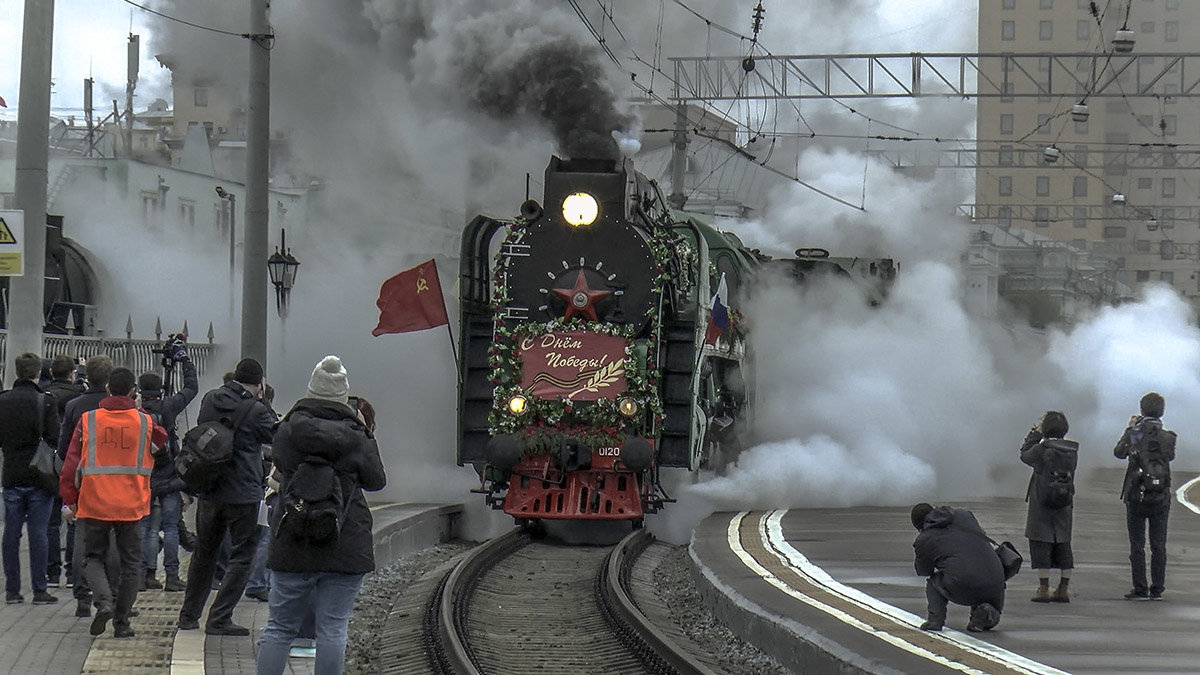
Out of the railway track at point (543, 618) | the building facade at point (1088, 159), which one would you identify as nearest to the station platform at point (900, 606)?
the railway track at point (543, 618)

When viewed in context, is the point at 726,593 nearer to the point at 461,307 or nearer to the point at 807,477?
the point at 461,307

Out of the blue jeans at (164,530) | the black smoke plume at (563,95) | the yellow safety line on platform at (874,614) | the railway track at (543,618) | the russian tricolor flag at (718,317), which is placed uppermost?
the black smoke plume at (563,95)

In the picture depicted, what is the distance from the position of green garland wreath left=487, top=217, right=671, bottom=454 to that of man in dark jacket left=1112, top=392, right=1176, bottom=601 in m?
5.22

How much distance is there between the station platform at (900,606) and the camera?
29.4 ft

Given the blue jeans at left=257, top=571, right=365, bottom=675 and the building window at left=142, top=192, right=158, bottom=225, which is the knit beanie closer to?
the blue jeans at left=257, top=571, right=365, bottom=675

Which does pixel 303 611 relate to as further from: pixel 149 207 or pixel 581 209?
pixel 149 207

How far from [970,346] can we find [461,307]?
10694mm

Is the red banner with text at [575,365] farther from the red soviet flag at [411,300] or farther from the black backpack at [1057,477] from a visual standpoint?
the black backpack at [1057,477]

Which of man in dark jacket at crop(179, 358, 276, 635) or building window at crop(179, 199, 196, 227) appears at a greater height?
building window at crop(179, 199, 196, 227)

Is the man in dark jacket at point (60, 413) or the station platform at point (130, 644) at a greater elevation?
the man in dark jacket at point (60, 413)

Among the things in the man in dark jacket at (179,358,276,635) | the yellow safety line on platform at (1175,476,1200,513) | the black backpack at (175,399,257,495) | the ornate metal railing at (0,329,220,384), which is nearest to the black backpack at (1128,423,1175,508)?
the man in dark jacket at (179,358,276,635)

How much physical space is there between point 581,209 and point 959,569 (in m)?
7.28

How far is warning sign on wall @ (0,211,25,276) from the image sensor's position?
12.8m

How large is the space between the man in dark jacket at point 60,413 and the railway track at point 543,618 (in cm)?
283
